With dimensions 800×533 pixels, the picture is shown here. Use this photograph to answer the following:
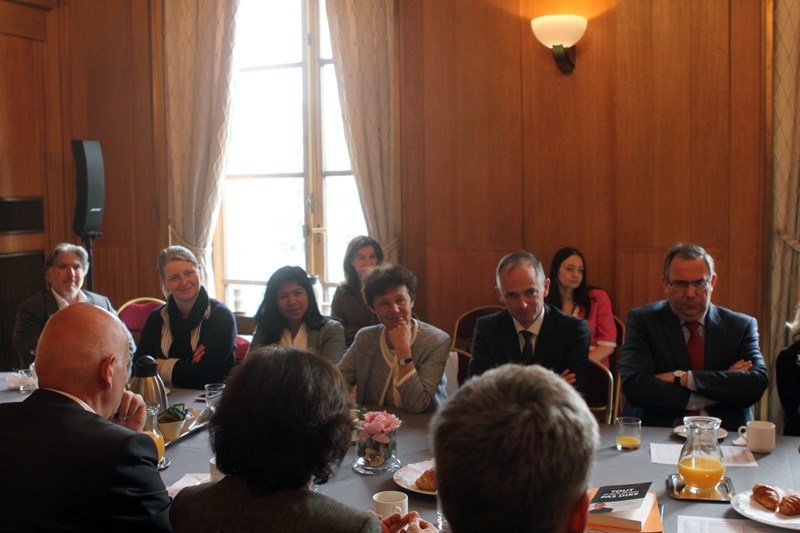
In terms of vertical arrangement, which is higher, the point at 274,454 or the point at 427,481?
the point at 274,454

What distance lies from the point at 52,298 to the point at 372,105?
8.47ft

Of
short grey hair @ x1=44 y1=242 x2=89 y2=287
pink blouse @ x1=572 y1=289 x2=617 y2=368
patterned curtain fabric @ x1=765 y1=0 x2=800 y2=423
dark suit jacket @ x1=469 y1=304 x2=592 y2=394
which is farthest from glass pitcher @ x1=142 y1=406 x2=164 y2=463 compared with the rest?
patterned curtain fabric @ x1=765 y1=0 x2=800 y2=423

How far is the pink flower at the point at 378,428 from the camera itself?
7.25 feet

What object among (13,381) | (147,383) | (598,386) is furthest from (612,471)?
(13,381)

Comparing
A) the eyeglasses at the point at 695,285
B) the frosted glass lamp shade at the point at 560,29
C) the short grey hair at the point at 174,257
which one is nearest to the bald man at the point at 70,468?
the short grey hair at the point at 174,257

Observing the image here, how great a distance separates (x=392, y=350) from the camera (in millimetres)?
3207

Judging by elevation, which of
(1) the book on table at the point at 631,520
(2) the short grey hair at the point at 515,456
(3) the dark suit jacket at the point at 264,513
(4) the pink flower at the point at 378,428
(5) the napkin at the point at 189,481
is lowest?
(5) the napkin at the point at 189,481

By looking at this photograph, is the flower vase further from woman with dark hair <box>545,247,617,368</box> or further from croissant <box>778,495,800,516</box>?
woman with dark hair <box>545,247,617,368</box>

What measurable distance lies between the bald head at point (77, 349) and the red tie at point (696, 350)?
2402mm

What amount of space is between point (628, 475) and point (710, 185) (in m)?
2.80

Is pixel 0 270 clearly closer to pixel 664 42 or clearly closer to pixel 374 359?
pixel 374 359

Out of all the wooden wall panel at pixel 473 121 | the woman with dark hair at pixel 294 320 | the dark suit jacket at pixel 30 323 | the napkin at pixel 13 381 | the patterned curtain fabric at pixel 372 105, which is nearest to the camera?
the napkin at pixel 13 381

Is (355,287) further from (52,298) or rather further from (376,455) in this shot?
(376,455)

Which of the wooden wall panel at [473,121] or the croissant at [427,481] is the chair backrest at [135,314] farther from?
the croissant at [427,481]
